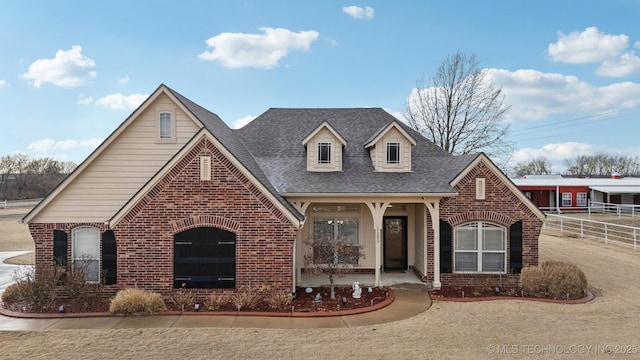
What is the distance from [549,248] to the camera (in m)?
20.2

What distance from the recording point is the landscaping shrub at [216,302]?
10.3 meters

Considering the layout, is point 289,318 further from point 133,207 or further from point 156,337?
point 133,207

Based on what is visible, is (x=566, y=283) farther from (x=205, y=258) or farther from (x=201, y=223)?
(x=201, y=223)

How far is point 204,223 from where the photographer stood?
11.0m

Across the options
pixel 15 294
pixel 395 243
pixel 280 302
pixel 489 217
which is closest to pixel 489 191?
pixel 489 217

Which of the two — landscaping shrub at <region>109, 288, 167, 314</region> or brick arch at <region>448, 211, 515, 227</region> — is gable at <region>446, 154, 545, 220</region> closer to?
brick arch at <region>448, 211, 515, 227</region>

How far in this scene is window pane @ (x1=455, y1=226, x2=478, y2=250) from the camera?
1295 cm

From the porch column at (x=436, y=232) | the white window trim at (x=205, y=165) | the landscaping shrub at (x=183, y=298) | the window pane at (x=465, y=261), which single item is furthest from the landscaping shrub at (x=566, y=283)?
the white window trim at (x=205, y=165)

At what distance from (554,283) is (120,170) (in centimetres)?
1400

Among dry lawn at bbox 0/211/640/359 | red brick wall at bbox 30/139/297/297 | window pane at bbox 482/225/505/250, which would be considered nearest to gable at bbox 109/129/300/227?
red brick wall at bbox 30/139/297/297

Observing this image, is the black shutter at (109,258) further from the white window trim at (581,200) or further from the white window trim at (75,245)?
the white window trim at (581,200)

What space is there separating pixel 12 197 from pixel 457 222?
83.8 m

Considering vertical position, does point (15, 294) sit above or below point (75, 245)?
below

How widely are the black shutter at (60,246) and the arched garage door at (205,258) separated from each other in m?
3.67
